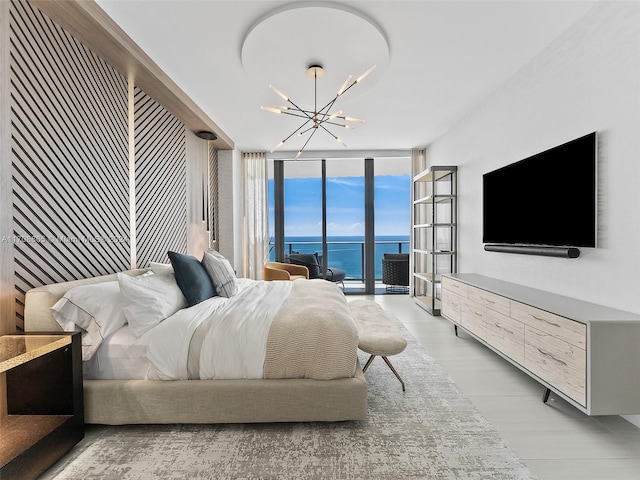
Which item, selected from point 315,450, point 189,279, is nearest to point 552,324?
point 315,450

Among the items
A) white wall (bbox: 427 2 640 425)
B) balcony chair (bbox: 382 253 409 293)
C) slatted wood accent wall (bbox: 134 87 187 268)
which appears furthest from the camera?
balcony chair (bbox: 382 253 409 293)

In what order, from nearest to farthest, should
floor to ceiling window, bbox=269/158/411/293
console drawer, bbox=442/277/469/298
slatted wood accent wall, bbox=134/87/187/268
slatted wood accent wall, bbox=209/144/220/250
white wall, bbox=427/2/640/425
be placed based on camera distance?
white wall, bbox=427/2/640/425 < slatted wood accent wall, bbox=134/87/187/268 < console drawer, bbox=442/277/469/298 < slatted wood accent wall, bbox=209/144/220/250 < floor to ceiling window, bbox=269/158/411/293

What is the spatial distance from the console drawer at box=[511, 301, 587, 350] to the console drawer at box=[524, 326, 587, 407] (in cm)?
3

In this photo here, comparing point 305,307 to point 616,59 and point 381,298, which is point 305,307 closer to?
point 616,59

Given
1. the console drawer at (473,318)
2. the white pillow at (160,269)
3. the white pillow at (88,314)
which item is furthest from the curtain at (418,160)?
the white pillow at (88,314)

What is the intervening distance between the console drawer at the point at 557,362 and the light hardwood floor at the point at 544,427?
0.66 ft

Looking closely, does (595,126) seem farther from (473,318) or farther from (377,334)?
(377,334)

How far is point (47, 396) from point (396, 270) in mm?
5611

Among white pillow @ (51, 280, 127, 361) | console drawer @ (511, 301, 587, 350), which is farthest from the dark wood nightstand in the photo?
console drawer @ (511, 301, 587, 350)

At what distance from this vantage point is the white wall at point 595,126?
193 cm

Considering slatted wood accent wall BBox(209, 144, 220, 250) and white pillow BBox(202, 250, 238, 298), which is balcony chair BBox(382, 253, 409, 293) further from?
white pillow BBox(202, 250, 238, 298)

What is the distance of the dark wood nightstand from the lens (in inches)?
62.3

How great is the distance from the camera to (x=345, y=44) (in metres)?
2.48

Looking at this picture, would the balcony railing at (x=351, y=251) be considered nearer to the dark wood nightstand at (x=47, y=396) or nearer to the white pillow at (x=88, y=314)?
the white pillow at (x=88, y=314)
